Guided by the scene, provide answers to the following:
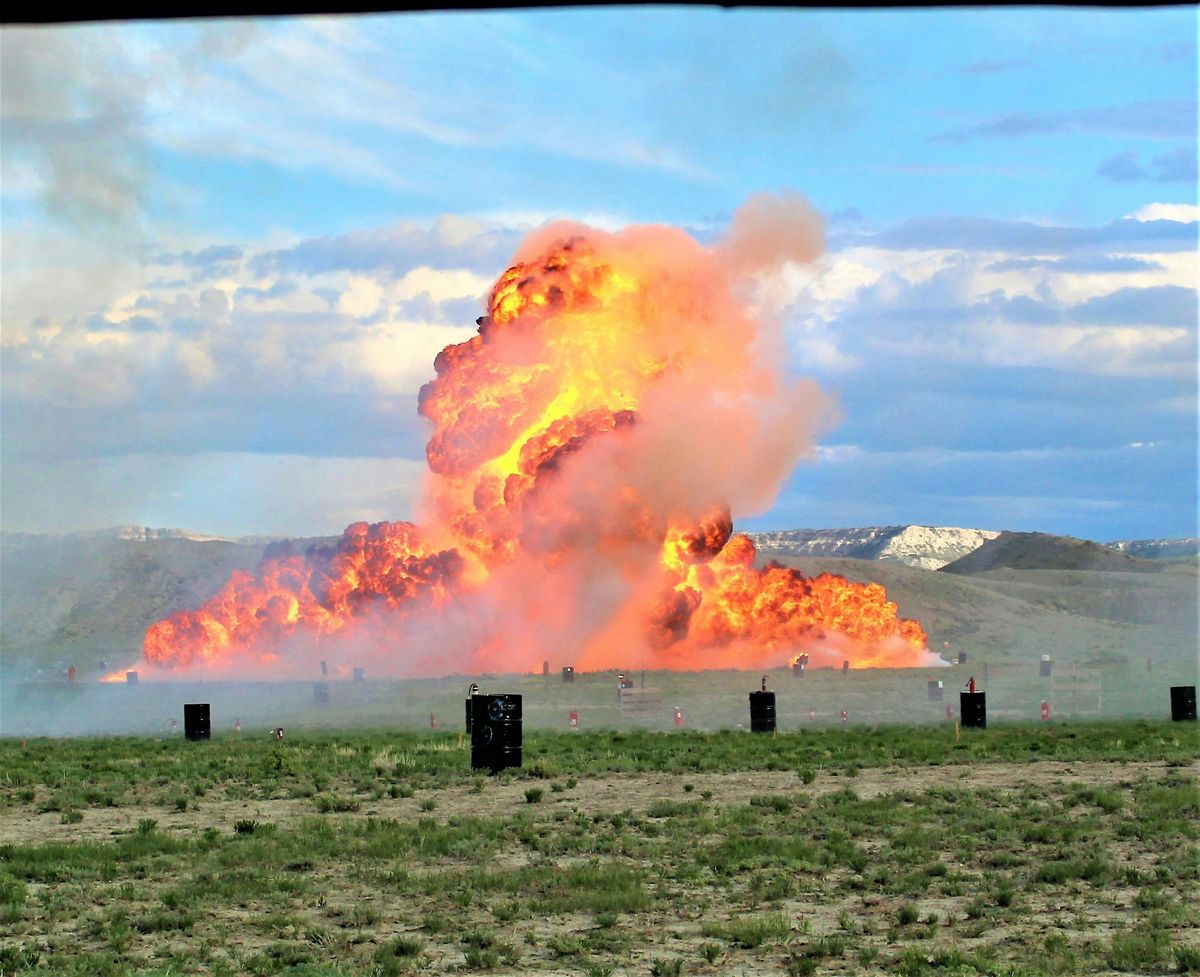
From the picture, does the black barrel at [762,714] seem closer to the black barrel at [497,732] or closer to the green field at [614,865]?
the green field at [614,865]

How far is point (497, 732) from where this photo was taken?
1161 inches

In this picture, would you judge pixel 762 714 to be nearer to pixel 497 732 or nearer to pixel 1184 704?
pixel 497 732

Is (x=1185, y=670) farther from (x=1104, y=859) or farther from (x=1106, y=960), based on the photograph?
(x=1106, y=960)

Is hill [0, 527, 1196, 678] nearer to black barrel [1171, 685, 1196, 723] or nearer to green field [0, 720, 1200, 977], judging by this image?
black barrel [1171, 685, 1196, 723]

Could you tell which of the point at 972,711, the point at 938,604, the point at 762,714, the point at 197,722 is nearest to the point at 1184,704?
the point at 972,711

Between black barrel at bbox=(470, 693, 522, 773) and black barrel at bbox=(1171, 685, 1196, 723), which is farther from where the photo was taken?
black barrel at bbox=(1171, 685, 1196, 723)

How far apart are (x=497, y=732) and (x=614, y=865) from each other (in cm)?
1018

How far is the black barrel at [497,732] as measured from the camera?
2931cm

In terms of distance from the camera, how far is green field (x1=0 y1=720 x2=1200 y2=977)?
15305 mm

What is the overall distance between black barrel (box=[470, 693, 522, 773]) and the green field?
1.11 ft

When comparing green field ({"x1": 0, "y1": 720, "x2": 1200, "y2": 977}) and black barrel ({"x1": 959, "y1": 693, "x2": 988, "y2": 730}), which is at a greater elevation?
black barrel ({"x1": 959, "y1": 693, "x2": 988, "y2": 730})

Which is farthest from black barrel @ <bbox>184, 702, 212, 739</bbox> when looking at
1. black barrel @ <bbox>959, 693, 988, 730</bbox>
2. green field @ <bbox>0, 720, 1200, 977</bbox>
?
black barrel @ <bbox>959, 693, 988, 730</bbox>

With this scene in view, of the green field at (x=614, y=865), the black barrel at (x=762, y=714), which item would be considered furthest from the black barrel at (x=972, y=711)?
the green field at (x=614, y=865)

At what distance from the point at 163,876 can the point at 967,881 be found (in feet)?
30.6
